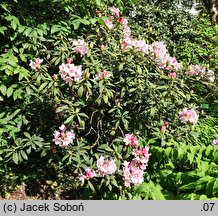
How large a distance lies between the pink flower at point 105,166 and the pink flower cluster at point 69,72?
72 centimetres

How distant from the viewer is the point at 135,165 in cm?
332

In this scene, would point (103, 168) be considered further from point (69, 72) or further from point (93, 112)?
point (69, 72)

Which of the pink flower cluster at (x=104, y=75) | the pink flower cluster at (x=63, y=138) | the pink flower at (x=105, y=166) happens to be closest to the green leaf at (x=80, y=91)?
the pink flower cluster at (x=104, y=75)

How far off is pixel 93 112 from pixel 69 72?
529 millimetres

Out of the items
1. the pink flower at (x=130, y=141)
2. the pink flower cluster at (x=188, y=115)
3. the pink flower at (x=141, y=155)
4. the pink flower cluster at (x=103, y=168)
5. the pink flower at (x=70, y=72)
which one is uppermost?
the pink flower at (x=70, y=72)

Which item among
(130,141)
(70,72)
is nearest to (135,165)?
(130,141)

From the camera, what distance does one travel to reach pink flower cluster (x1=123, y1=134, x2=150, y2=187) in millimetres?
3248

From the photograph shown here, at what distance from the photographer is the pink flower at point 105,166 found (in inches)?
126

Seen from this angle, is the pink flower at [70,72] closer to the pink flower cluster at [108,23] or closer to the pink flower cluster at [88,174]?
the pink flower cluster at [88,174]

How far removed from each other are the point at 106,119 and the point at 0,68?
1139 millimetres

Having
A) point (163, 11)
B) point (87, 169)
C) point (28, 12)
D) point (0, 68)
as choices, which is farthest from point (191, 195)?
point (163, 11)

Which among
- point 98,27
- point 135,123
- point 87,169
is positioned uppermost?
point 98,27

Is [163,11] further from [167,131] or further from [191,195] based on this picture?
[191,195]

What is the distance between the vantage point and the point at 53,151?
3.49m
